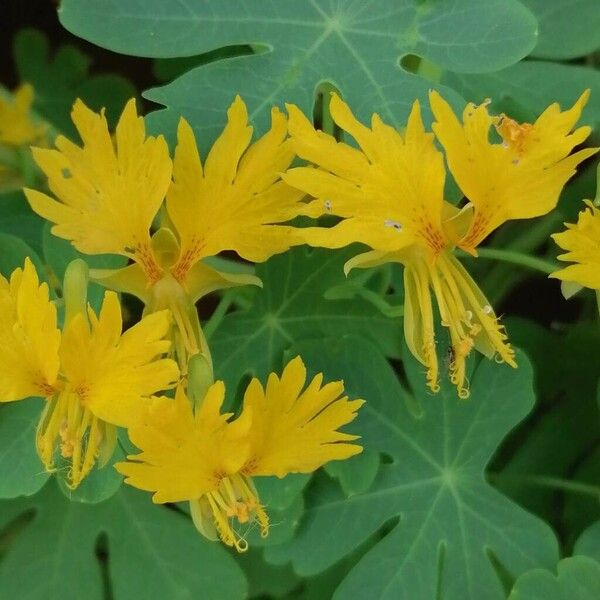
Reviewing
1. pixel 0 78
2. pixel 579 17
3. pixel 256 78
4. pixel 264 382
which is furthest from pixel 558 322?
pixel 0 78

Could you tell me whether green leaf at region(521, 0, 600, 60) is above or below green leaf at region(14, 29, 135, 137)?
below

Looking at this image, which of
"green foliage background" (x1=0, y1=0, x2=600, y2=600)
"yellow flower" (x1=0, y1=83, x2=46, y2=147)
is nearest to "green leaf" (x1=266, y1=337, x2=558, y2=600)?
"green foliage background" (x1=0, y1=0, x2=600, y2=600)

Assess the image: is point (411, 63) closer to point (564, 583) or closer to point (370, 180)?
point (370, 180)

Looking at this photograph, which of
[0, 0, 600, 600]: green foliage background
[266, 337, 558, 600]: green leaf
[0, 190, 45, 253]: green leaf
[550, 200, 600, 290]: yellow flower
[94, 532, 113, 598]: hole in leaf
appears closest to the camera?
[550, 200, 600, 290]: yellow flower

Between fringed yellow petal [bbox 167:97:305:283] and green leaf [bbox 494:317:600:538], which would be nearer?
fringed yellow petal [bbox 167:97:305:283]

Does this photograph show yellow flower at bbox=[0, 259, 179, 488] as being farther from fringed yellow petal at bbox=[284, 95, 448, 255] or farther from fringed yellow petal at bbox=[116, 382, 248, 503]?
fringed yellow petal at bbox=[284, 95, 448, 255]

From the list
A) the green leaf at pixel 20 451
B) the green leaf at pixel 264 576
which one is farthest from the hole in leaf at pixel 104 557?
the green leaf at pixel 20 451

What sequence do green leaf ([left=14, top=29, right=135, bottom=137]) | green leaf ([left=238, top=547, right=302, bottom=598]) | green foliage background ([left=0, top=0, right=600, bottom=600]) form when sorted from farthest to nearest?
green leaf ([left=14, top=29, right=135, bottom=137]) < green leaf ([left=238, top=547, right=302, bottom=598]) < green foliage background ([left=0, top=0, right=600, bottom=600])

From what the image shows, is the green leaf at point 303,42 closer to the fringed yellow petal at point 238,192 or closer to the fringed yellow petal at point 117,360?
the fringed yellow petal at point 238,192
